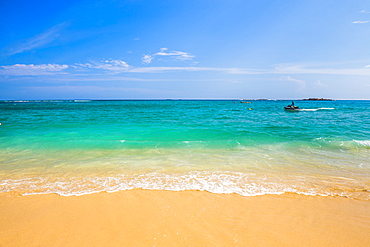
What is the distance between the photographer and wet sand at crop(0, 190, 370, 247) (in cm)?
338

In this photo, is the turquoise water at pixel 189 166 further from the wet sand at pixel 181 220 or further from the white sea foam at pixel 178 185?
the wet sand at pixel 181 220

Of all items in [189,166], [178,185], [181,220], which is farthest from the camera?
[189,166]

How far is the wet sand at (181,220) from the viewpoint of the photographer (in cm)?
338

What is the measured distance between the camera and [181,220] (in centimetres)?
397

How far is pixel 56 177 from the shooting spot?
6.41 m

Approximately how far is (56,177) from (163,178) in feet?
11.6

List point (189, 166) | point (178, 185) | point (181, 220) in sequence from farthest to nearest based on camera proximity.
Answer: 1. point (189, 166)
2. point (178, 185)
3. point (181, 220)

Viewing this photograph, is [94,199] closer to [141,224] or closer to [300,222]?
[141,224]

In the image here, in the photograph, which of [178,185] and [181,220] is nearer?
[181,220]

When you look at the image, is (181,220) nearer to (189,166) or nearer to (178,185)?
(178,185)

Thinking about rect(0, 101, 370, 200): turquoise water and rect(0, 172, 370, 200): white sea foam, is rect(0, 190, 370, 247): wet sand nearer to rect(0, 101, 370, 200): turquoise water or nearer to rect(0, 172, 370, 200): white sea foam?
rect(0, 172, 370, 200): white sea foam

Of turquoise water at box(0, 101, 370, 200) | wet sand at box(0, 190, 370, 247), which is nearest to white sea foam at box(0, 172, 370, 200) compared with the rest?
turquoise water at box(0, 101, 370, 200)

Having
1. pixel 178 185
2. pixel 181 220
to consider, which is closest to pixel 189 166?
pixel 178 185

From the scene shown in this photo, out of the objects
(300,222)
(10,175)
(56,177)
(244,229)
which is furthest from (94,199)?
(300,222)
